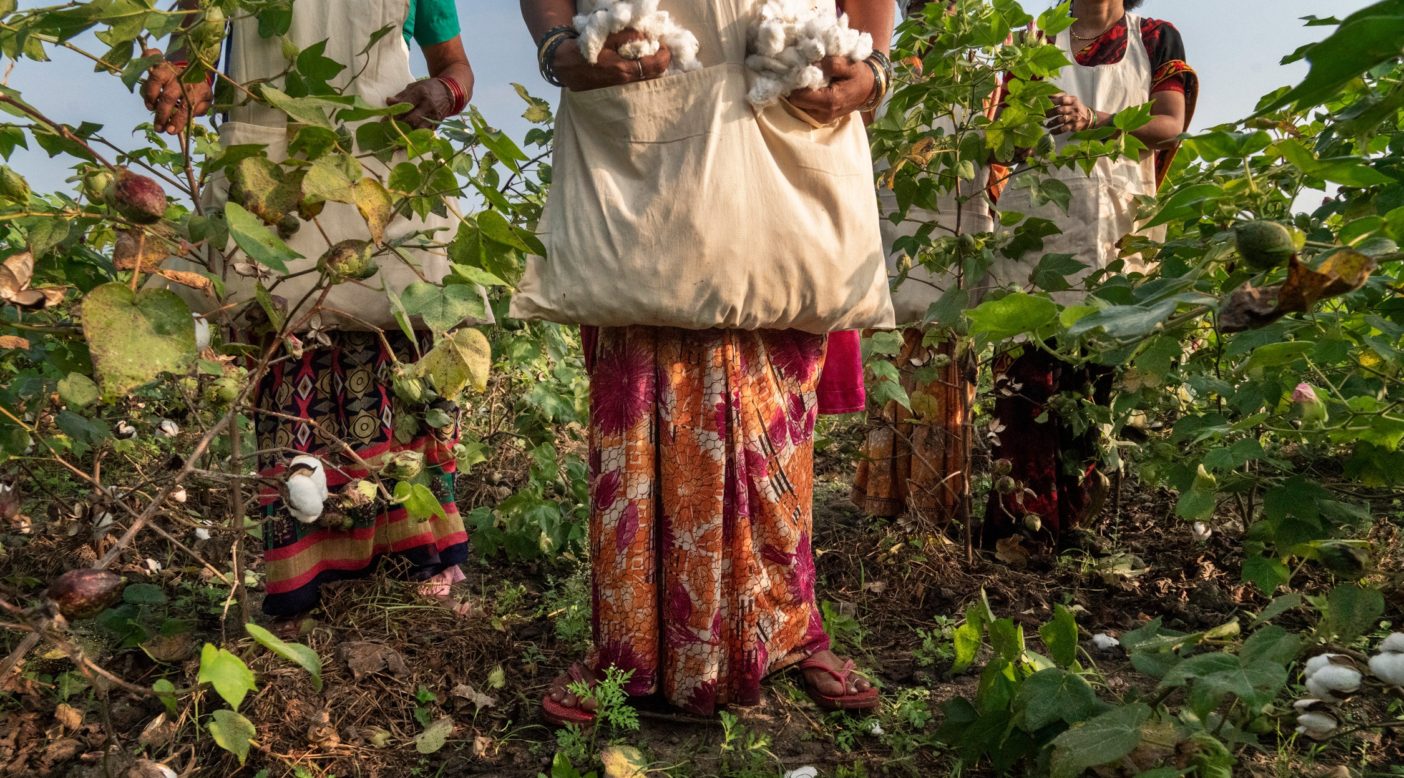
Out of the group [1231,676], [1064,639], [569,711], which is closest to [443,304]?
[569,711]

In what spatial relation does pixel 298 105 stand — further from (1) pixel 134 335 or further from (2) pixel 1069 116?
(2) pixel 1069 116

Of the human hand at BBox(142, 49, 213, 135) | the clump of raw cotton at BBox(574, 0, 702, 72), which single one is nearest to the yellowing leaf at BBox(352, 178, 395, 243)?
the human hand at BBox(142, 49, 213, 135)

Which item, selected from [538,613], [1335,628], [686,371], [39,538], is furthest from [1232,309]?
[39,538]

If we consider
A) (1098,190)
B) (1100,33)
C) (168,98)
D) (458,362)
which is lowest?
(458,362)

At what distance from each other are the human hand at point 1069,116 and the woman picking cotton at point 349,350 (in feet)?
4.35

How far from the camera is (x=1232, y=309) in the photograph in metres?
0.72

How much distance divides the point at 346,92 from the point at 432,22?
0.36 metres

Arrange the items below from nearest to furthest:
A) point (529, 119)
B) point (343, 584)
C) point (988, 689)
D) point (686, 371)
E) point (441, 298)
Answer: point (441, 298) < point (988, 689) < point (686, 371) < point (343, 584) < point (529, 119)

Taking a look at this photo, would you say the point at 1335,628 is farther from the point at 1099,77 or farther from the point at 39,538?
the point at 39,538

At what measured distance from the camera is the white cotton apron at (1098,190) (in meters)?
2.37

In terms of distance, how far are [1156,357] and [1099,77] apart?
1426 millimetres

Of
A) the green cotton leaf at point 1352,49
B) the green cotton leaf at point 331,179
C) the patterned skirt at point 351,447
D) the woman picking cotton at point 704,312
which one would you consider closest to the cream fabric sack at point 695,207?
the woman picking cotton at point 704,312

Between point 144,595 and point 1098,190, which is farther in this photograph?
point 1098,190

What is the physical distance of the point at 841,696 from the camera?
1.76m
